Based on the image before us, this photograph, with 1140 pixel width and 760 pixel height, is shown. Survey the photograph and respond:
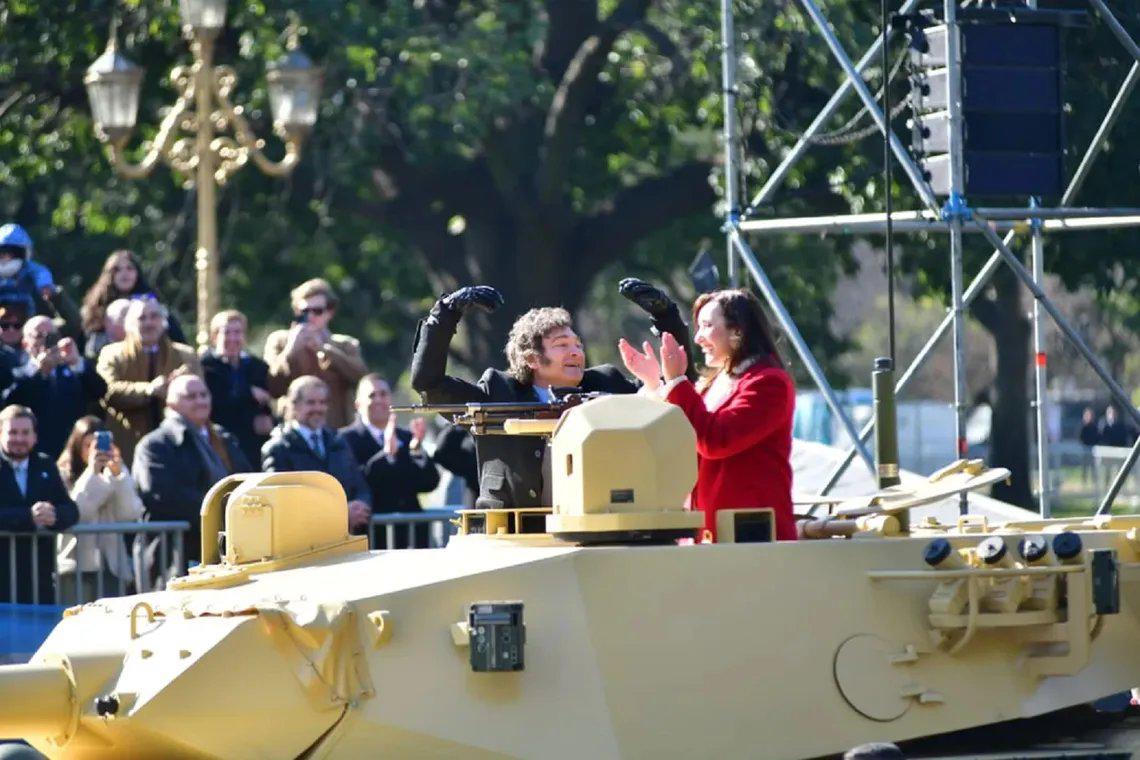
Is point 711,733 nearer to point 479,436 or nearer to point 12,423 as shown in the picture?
point 479,436

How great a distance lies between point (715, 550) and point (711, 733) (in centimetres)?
61

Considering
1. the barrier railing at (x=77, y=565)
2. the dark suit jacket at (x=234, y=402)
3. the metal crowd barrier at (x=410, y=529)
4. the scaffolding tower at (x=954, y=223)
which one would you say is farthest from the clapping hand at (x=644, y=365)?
the dark suit jacket at (x=234, y=402)

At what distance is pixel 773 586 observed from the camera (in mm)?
9227

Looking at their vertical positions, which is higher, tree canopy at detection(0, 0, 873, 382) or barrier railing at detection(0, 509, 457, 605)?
tree canopy at detection(0, 0, 873, 382)

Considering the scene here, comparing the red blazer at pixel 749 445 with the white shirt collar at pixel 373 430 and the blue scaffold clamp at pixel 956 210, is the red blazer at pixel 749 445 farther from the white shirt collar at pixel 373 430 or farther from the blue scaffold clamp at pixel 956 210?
the white shirt collar at pixel 373 430

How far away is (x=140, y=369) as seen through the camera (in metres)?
15.8

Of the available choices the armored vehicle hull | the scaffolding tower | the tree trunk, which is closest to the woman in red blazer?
the armored vehicle hull

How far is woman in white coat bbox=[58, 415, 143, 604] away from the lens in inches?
561

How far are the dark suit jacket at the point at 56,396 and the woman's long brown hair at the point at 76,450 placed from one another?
104mm

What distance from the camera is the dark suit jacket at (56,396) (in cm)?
1520

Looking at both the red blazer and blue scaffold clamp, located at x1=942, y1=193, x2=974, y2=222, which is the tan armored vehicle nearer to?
the red blazer

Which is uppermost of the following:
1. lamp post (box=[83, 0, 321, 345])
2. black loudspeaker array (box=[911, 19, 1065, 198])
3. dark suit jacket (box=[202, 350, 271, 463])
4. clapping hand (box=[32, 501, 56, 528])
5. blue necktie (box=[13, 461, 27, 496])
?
lamp post (box=[83, 0, 321, 345])

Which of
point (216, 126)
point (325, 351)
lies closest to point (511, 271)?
point (216, 126)

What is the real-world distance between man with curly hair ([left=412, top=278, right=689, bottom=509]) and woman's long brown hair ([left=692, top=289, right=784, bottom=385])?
786 millimetres
